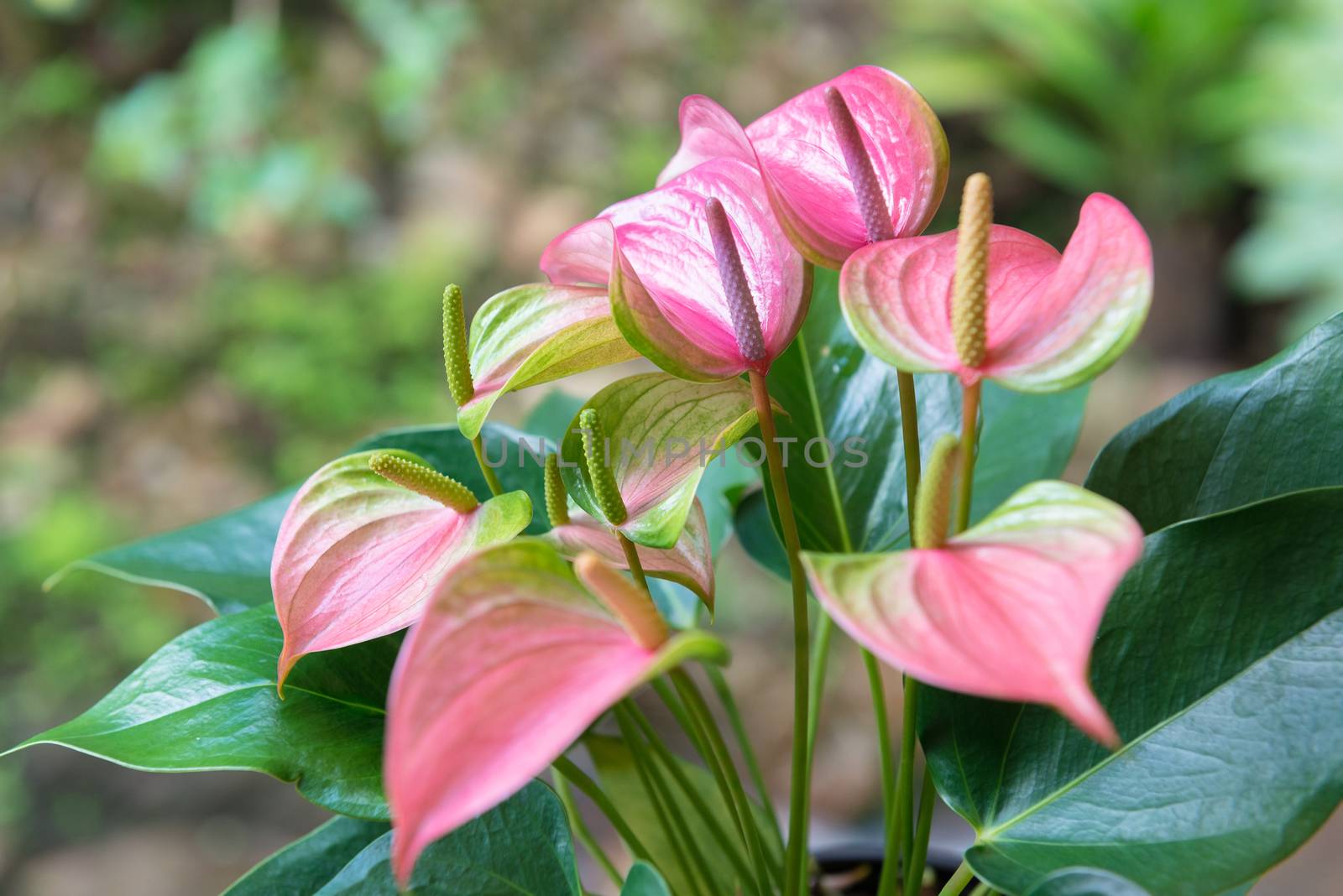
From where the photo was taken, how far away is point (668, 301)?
1.25 ft

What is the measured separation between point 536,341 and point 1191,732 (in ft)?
0.83

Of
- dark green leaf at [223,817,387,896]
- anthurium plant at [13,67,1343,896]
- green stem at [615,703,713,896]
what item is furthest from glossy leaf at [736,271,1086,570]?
dark green leaf at [223,817,387,896]

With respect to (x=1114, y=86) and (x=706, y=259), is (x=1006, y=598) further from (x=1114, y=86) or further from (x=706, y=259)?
(x=1114, y=86)

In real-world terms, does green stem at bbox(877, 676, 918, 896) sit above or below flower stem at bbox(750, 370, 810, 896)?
below

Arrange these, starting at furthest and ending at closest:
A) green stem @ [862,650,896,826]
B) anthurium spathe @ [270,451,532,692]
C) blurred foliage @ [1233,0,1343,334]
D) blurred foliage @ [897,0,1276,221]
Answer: blurred foliage @ [897,0,1276,221] < blurred foliage @ [1233,0,1343,334] < green stem @ [862,650,896,826] < anthurium spathe @ [270,451,532,692]

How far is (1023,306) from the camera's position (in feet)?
1.08

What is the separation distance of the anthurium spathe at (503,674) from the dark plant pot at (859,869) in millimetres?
290

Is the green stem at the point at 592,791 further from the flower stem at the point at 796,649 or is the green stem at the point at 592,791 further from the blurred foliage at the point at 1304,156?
the blurred foliage at the point at 1304,156

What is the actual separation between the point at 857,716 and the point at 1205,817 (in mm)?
1258

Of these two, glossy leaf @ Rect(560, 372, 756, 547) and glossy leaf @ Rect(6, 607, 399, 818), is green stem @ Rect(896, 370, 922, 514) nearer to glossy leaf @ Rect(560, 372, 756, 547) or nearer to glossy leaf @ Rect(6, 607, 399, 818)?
glossy leaf @ Rect(560, 372, 756, 547)

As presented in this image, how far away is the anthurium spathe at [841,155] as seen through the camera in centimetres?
35

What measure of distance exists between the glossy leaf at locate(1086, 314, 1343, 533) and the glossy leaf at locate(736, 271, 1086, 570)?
84 mm

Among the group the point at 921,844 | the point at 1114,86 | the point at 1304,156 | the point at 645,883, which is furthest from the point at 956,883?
the point at 1114,86

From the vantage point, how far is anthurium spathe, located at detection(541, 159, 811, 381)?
0.36 metres
